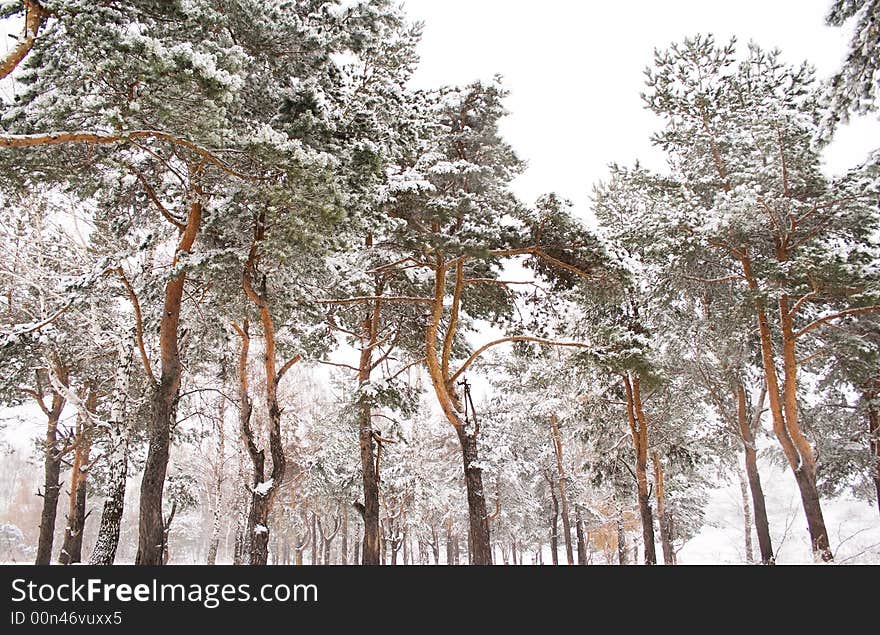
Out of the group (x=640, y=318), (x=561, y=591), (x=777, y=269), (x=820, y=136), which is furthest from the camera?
(x=640, y=318)

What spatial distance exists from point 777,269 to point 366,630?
1117 cm

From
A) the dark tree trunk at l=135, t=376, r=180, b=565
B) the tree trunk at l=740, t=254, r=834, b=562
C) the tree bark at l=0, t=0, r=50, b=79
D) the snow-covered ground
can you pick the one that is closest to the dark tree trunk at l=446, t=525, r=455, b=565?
the snow-covered ground

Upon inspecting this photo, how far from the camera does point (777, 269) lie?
11320 mm

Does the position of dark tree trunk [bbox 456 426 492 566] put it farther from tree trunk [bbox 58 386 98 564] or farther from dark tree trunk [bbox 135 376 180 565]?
tree trunk [bbox 58 386 98 564]

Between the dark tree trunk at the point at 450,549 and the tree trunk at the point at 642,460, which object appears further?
the dark tree trunk at the point at 450,549

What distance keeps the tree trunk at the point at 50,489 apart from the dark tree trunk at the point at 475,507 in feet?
38.4

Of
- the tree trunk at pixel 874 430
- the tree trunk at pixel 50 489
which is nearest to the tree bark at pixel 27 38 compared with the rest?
the tree trunk at pixel 50 489

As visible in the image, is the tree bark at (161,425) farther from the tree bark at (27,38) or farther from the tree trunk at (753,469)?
the tree trunk at (753,469)

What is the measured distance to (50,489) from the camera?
1459 centimetres

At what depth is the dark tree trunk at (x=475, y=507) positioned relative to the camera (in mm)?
10180

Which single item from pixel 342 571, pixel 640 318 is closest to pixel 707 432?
pixel 640 318

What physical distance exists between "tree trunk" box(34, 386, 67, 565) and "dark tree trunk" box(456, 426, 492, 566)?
11699 mm

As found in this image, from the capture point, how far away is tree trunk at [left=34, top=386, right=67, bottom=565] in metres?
14.5

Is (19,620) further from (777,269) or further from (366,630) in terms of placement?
(777,269)
